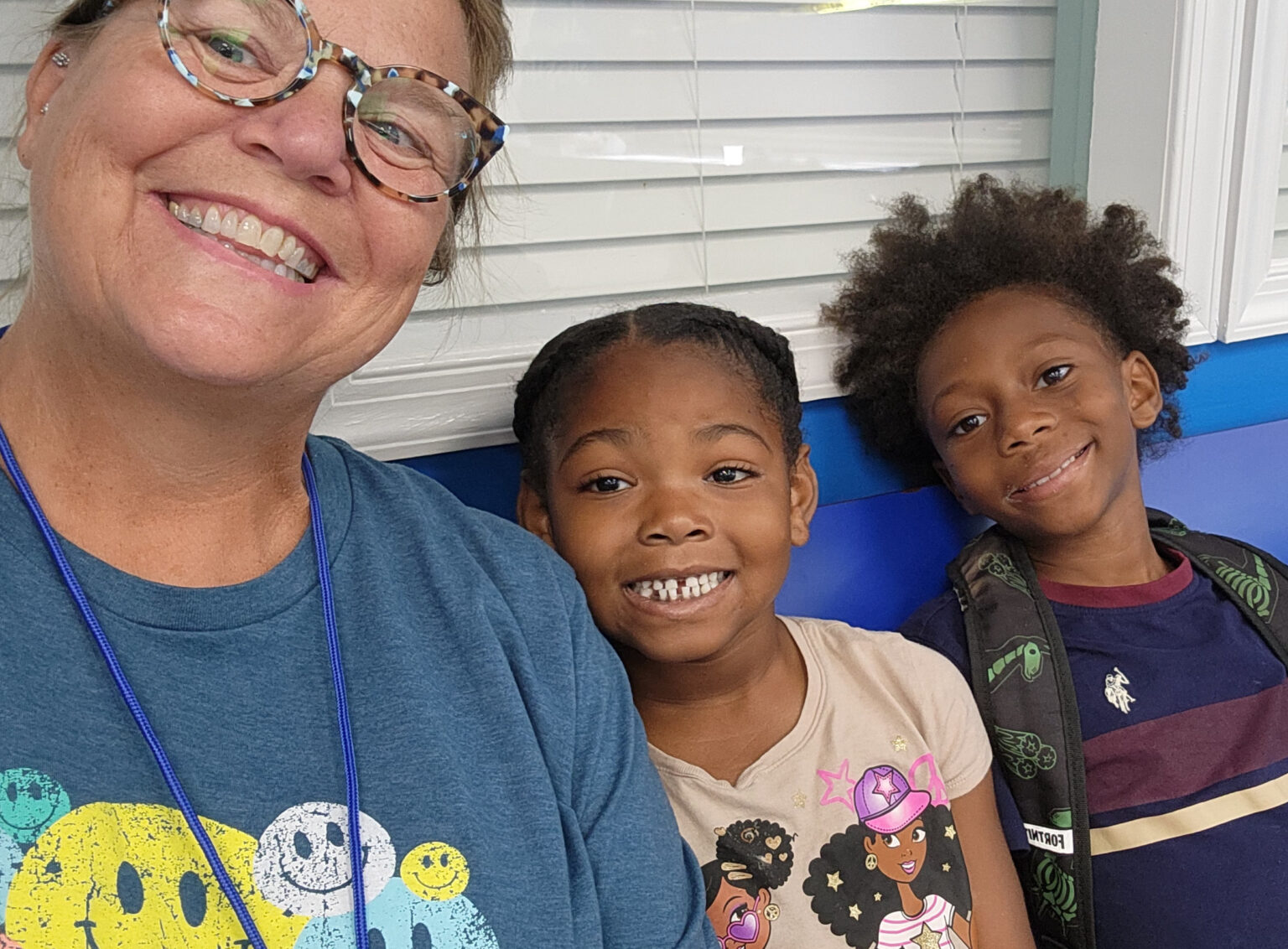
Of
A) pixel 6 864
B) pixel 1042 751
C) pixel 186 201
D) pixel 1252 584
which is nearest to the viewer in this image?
pixel 6 864

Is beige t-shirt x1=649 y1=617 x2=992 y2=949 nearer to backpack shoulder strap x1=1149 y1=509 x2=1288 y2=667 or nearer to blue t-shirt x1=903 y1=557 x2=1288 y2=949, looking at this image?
blue t-shirt x1=903 y1=557 x2=1288 y2=949

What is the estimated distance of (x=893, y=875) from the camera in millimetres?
1518

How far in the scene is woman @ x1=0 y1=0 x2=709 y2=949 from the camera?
921mm

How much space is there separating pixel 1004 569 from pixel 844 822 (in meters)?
0.60

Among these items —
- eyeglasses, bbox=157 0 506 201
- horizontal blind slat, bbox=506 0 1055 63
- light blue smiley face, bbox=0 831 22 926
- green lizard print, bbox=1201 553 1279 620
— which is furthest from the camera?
green lizard print, bbox=1201 553 1279 620

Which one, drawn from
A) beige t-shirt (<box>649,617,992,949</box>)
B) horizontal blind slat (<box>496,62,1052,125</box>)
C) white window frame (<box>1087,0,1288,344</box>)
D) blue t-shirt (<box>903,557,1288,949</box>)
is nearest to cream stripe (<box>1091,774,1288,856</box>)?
blue t-shirt (<box>903,557,1288,949</box>)

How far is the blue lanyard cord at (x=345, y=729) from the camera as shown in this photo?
99 centimetres

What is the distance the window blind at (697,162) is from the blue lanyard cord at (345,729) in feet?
1.82

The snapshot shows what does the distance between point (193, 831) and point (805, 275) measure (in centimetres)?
157

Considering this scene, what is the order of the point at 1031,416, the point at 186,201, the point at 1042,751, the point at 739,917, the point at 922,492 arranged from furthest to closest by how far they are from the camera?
the point at 922,492
the point at 1031,416
the point at 1042,751
the point at 739,917
the point at 186,201

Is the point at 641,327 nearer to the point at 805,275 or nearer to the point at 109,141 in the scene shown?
the point at 805,275

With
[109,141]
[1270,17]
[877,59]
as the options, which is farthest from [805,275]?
[109,141]

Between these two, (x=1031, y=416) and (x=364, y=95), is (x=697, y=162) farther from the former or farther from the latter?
(x=364, y=95)

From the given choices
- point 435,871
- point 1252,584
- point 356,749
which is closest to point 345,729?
point 356,749
